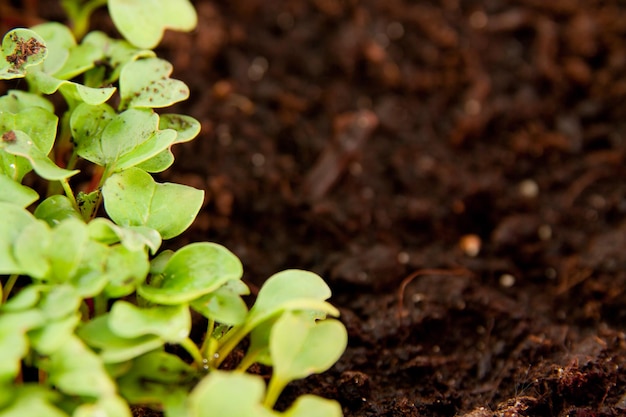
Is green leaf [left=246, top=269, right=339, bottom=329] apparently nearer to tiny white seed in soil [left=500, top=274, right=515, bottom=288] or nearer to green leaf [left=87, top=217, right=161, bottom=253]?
green leaf [left=87, top=217, right=161, bottom=253]

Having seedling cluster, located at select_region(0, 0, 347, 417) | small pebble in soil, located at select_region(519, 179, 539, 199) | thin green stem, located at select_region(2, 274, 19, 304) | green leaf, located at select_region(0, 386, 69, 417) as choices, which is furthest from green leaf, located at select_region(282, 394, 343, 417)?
small pebble in soil, located at select_region(519, 179, 539, 199)

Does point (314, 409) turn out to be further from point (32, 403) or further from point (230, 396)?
point (32, 403)

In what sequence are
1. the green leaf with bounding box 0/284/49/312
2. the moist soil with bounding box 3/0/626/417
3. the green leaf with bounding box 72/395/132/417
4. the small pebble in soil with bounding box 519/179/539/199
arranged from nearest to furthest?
the green leaf with bounding box 72/395/132/417 → the green leaf with bounding box 0/284/49/312 → the moist soil with bounding box 3/0/626/417 → the small pebble in soil with bounding box 519/179/539/199

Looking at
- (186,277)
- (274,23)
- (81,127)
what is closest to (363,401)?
(186,277)

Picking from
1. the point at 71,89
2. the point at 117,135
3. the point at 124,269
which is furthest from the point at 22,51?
the point at 124,269

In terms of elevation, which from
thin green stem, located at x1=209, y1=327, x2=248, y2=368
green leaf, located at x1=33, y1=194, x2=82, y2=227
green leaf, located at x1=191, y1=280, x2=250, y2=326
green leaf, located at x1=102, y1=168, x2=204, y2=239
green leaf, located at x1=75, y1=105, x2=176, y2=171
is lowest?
thin green stem, located at x1=209, y1=327, x2=248, y2=368

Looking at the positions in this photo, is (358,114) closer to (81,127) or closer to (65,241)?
(81,127)

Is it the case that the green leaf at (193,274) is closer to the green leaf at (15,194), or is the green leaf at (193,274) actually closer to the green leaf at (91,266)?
the green leaf at (91,266)

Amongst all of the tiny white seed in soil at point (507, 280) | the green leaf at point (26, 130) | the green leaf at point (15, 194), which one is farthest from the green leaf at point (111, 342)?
the tiny white seed in soil at point (507, 280)
